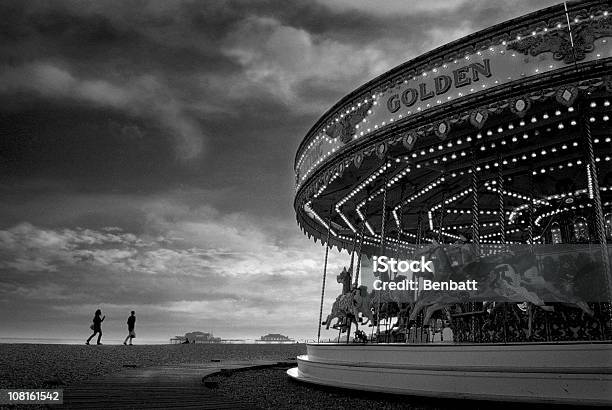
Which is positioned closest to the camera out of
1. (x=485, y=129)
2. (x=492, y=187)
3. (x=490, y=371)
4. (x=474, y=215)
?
(x=490, y=371)

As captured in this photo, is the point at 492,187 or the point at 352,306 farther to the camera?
the point at 492,187

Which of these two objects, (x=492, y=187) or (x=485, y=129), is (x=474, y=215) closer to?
(x=485, y=129)

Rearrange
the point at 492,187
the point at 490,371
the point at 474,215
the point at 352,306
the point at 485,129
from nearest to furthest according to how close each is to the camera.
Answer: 1. the point at 490,371
2. the point at 474,215
3. the point at 485,129
4. the point at 352,306
5. the point at 492,187

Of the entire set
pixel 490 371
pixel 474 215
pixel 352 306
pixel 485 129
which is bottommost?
pixel 490 371

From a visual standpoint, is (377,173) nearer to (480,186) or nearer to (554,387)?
(480,186)

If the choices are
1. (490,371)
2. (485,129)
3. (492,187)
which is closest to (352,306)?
(490,371)

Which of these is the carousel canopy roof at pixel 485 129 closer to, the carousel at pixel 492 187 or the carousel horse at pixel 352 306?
the carousel at pixel 492 187

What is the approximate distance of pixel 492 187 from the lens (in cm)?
1159

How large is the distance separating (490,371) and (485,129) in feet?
13.6

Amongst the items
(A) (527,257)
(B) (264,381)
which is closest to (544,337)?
(A) (527,257)

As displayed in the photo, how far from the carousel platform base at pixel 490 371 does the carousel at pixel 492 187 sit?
0.05 ft

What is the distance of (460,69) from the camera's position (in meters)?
7.13

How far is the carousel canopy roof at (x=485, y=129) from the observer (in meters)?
6.27

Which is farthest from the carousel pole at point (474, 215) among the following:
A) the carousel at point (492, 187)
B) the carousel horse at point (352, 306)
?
the carousel horse at point (352, 306)
